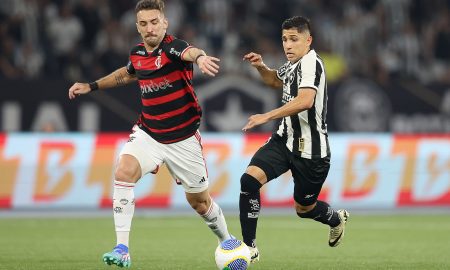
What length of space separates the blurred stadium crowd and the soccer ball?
10.3 meters

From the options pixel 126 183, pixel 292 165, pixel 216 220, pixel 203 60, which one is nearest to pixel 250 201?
pixel 216 220

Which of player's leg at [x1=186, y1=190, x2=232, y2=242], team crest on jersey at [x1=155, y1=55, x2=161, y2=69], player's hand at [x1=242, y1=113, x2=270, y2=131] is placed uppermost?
team crest on jersey at [x1=155, y1=55, x2=161, y2=69]

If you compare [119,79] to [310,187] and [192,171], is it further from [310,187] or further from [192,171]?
[310,187]

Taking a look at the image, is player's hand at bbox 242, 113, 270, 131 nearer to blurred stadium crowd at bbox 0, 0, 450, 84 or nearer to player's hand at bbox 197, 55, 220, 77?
player's hand at bbox 197, 55, 220, 77

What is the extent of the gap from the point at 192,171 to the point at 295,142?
0.97 metres

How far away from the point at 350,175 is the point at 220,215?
7885 mm

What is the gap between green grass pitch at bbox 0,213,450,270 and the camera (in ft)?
29.4

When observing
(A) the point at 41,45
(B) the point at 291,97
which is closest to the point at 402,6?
(A) the point at 41,45

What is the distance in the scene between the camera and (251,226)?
28.0 ft

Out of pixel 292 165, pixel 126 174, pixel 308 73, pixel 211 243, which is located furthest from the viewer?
pixel 211 243

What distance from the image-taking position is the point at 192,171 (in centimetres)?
834

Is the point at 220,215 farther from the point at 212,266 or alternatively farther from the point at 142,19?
the point at 142,19

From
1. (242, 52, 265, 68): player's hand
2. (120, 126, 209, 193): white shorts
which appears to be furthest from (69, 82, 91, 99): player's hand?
(242, 52, 265, 68): player's hand

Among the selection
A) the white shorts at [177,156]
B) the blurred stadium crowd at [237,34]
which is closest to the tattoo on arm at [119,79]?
the white shorts at [177,156]
